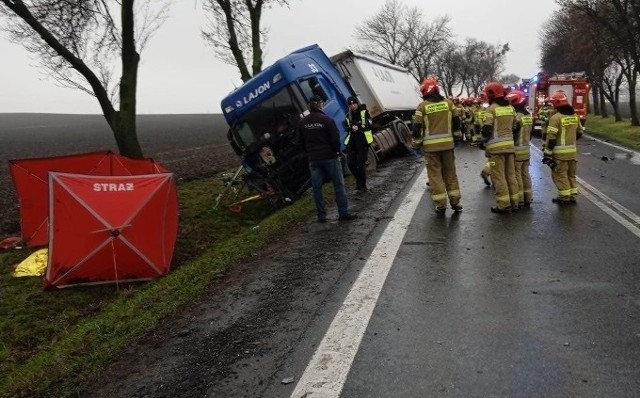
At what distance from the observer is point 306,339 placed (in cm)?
375

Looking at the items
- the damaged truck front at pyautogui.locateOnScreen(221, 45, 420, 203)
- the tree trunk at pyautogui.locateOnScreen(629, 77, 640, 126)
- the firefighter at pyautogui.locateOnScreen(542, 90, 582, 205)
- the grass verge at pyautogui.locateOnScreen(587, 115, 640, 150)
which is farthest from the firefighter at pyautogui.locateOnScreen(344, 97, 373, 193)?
the tree trunk at pyautogui.locateOnScreen(629, 77, 640, 126)

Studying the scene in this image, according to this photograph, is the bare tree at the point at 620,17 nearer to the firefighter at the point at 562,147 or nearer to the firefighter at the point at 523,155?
the firefighter at the point at 562,147

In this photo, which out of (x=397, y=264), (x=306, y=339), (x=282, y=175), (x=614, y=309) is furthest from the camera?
(x=282, y=175)

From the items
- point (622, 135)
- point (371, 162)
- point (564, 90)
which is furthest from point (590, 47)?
point (371, 162)

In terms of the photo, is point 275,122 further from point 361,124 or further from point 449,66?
point 449,66

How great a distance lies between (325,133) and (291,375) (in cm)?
494

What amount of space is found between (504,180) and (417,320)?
14.0 feet

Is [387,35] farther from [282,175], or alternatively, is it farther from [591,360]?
[591,360]

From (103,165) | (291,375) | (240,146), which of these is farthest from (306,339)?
(240,146)

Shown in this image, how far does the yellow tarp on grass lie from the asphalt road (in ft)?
11.6

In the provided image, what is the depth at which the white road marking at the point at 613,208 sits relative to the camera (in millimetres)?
6590

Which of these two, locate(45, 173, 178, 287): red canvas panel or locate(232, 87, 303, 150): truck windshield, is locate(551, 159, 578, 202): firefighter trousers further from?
locate(45, 173, 178, 287): red canvas panel

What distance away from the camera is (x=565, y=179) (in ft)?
26.8

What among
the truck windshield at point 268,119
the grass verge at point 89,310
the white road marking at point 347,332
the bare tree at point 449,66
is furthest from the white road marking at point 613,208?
the bare tree at point 449,66
